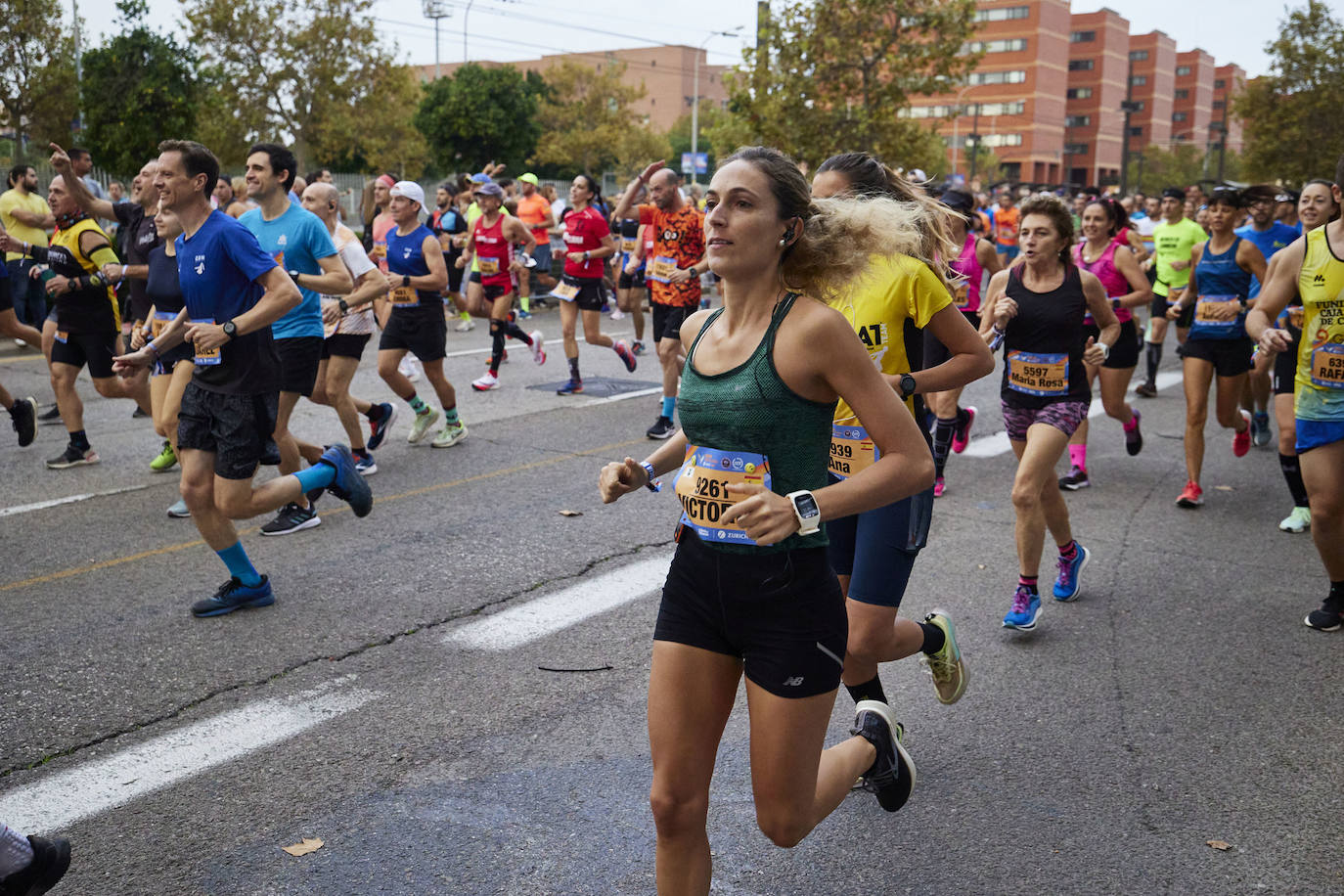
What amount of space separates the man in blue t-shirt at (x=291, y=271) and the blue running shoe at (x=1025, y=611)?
3.85 metres

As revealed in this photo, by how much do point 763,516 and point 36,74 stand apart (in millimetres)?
31328

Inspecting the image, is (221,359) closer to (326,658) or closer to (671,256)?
(326,658)

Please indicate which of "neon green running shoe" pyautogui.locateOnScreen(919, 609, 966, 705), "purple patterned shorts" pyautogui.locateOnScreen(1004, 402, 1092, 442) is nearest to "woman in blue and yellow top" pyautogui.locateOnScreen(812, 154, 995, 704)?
"neon green running shoe" pyautogui.locateOnScreen(919, 609, 966, 705)

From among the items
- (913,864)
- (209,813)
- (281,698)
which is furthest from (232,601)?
(913,864)

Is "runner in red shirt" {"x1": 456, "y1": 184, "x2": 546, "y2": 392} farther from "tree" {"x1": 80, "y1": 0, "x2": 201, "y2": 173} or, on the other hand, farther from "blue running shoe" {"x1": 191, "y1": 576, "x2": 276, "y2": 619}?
"tree" {"x1": 80, "y1": 0, "x2": 201, "y2": 173}

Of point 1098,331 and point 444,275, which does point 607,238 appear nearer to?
point 444,275

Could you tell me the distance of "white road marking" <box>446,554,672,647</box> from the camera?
521cm

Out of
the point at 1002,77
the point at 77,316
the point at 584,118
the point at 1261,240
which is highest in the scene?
the point at 1002,77

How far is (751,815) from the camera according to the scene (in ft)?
12.2

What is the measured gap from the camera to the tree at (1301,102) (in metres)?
32.6

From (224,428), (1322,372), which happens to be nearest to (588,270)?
(224,428)

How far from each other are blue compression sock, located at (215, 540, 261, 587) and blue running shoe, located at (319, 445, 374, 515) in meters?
0.68

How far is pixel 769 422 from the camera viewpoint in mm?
2592

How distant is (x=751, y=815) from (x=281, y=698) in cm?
192
